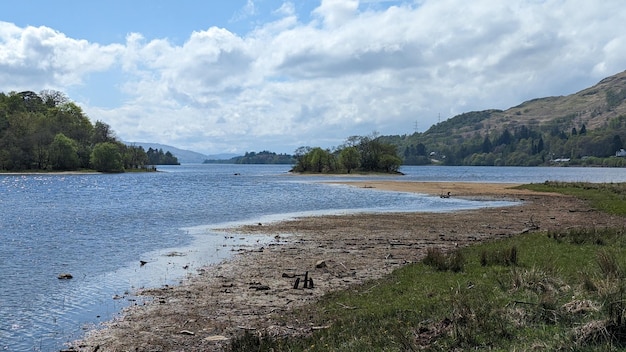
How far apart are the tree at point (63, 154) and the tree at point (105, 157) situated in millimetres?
6182

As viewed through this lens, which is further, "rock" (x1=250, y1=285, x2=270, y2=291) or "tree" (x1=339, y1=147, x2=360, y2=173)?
"tree" (x1=339, y1=147, x2=360, y2=173)

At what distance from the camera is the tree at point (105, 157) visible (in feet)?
610

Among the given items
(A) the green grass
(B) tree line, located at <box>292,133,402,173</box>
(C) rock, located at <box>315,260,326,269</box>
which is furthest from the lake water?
(B) tree line, located at <box>292,133,402,173</box>

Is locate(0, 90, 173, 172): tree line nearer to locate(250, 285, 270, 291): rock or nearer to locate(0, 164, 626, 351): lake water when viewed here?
locate(0, 164, 626, 351): lake water

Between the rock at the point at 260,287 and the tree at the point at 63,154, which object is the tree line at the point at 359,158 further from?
the rock at the point at 260,287

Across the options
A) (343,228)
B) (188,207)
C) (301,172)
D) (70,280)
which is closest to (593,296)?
(70,280)

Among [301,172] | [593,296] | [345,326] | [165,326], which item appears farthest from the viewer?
[301,172]

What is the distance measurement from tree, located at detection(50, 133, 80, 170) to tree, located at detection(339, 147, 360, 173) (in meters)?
95.7

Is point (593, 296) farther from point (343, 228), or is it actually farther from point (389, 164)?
point (389, 164)

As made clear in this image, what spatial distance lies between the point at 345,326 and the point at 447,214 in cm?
3452

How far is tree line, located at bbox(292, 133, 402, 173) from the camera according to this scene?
18388 centimetres

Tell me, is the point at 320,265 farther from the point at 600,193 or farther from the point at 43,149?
the point at 43,149

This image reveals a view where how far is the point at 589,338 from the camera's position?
29.2 ft

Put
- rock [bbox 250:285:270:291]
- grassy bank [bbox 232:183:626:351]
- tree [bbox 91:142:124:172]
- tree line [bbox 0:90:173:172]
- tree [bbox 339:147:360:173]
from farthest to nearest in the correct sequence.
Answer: tree [bbox 91:142:124:172]
tree [bbox 339:147:360:173]
tree line [bbox 0:90:173:172]
rock [bbox 250:285:270:291]
grassy bank [bbox 232:183:626:351]
